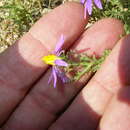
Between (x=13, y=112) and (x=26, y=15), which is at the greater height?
(x=26, y=15)

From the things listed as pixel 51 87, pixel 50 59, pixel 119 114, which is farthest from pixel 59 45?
pixel 119 114

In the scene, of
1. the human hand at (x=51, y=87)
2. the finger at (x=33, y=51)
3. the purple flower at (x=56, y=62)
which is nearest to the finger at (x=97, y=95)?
the human hand at (x=51, y=87)

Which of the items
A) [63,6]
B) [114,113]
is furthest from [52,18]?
[114,113]

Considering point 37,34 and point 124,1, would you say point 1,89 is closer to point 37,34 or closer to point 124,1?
point 37,34

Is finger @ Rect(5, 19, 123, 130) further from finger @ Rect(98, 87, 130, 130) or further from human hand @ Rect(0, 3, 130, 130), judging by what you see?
finger @ Rect(98, 87, 130, 130)

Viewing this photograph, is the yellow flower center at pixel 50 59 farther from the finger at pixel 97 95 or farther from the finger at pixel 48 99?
the finger at pixel 97 95

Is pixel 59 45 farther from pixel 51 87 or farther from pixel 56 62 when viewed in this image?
pixel 51 87

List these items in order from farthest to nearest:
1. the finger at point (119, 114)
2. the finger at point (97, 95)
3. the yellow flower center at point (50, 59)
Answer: the yellow flower center at point (50, 59), the finger at point (97, 95), the finger at point (119, 114)
